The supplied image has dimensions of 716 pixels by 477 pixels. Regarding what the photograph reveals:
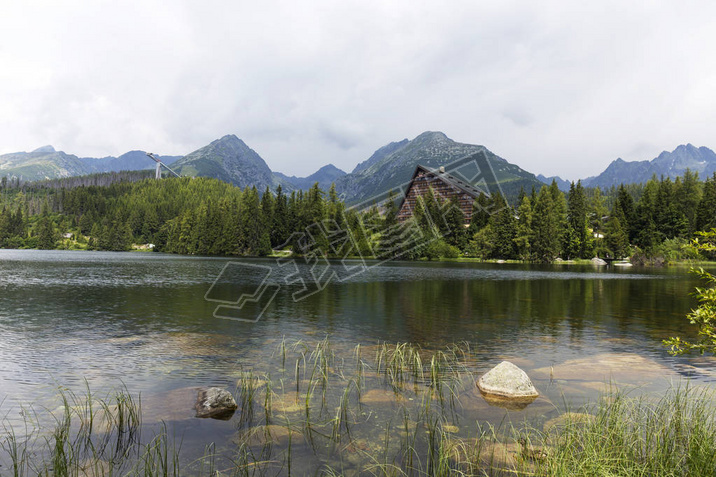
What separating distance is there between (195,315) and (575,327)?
1010 inches

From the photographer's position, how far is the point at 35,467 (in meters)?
8.20

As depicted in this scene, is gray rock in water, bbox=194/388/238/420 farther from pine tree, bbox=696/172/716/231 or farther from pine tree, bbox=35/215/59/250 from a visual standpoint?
pine tree, bbox=35/215/59/250

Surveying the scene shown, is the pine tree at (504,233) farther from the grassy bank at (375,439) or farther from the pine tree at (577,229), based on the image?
the grassy bank at (375,439)

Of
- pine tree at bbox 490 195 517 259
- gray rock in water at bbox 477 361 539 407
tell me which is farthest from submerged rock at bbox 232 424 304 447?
pine tree at bbox 490 195 517 259

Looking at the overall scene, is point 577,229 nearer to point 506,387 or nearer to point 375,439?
point 506,387

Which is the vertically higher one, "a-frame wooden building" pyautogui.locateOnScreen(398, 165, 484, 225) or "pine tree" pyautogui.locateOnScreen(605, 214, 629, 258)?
"a-frame wooden building" pyautogui.locateOnScreen(398, 165, 484, 225)

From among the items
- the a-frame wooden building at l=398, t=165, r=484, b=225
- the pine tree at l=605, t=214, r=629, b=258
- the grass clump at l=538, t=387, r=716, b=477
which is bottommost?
the grass clump at l=538, t=387, r=716, b=477

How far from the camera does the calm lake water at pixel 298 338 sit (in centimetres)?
1348

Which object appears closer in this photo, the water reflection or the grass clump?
the grass clump

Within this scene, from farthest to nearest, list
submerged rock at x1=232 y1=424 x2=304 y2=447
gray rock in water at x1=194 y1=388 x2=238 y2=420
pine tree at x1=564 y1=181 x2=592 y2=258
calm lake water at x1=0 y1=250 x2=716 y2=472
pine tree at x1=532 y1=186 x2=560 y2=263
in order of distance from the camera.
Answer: pine tree at x1=564 y1=181 x2=592 y2=258 < pine tree at x1=532 y1=186 x2=560 y2=263 < calm lake water at x1=0 y1=250 x2=716 y2=472 < gray rock in water at x1=194 y1=388 x2=238 y2=420 < submerged rock at x1=232 y1=424 x2=304 y2=447

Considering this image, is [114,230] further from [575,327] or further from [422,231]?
[575,327]

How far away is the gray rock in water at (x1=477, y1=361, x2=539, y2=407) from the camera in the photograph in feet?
40.5

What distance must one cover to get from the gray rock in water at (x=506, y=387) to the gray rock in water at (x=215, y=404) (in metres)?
7.76

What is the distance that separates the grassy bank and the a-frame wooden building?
13218 cm
